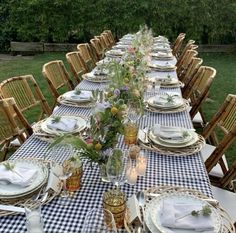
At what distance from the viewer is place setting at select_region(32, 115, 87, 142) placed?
1850mm

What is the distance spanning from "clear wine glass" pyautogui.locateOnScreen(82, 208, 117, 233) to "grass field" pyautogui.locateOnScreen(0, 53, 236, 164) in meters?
3.62

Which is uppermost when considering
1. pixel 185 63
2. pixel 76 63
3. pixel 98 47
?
pixel 185 63

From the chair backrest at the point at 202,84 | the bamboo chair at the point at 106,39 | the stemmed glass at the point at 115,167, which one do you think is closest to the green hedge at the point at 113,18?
the bamboo chair at the point at 106,39

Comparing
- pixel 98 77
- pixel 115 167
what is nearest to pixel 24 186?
pixel 115 167

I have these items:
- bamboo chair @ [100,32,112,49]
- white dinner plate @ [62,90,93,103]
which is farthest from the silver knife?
bamboo chair @ [100,32,112,49]

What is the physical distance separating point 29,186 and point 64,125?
2.04 feet

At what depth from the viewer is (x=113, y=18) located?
8.60 meters

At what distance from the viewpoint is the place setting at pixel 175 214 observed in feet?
3.74

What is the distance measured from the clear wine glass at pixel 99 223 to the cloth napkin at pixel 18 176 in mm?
370

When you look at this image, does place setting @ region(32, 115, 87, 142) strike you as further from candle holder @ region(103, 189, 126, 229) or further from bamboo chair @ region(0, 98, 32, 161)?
candle holder @ region(103, 189, 126, 229)

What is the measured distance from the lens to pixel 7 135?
2309 mm

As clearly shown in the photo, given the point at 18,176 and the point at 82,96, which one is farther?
the point at 82,96

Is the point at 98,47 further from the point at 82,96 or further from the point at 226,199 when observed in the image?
the point at 226,199

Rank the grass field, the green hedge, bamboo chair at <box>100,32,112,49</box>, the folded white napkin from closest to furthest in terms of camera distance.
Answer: the folded white napkin → the grass field → bamboo chair at <box>100,32,112,49</box> → the green hedge
